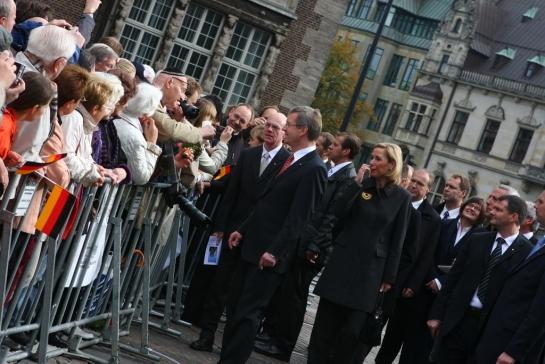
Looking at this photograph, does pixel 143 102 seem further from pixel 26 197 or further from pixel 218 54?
pixel 218 54

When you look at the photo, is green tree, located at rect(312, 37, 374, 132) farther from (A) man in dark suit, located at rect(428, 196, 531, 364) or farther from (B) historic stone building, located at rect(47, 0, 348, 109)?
(A) man in dark suit, located at rect(428, 196, 531, 364)

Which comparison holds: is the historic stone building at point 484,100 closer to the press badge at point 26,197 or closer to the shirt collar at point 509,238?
the shirt collar at point 509,238

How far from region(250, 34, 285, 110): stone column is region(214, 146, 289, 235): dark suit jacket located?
2060cm

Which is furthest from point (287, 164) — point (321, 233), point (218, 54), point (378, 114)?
point (378, 114)

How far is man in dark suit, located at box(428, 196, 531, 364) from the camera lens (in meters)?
10.3

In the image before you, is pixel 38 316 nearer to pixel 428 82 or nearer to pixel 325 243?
pixel 325 243

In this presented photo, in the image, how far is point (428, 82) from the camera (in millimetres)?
91438

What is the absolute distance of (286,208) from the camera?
32.3ft

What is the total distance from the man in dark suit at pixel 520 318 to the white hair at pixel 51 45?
4.12 metres

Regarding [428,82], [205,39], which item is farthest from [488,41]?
[205,39]

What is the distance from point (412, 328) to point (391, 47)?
3654 inches

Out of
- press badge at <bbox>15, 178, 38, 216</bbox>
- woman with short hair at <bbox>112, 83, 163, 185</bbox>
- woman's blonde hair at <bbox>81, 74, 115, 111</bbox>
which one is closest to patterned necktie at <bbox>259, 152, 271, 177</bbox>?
woman with short hair at <bbox>112, 83, 163, 185</bbox>

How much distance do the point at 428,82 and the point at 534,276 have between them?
83013 mm

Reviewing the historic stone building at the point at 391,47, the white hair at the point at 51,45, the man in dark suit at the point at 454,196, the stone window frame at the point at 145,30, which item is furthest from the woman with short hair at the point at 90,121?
the historic stone building at the point at 391,47
